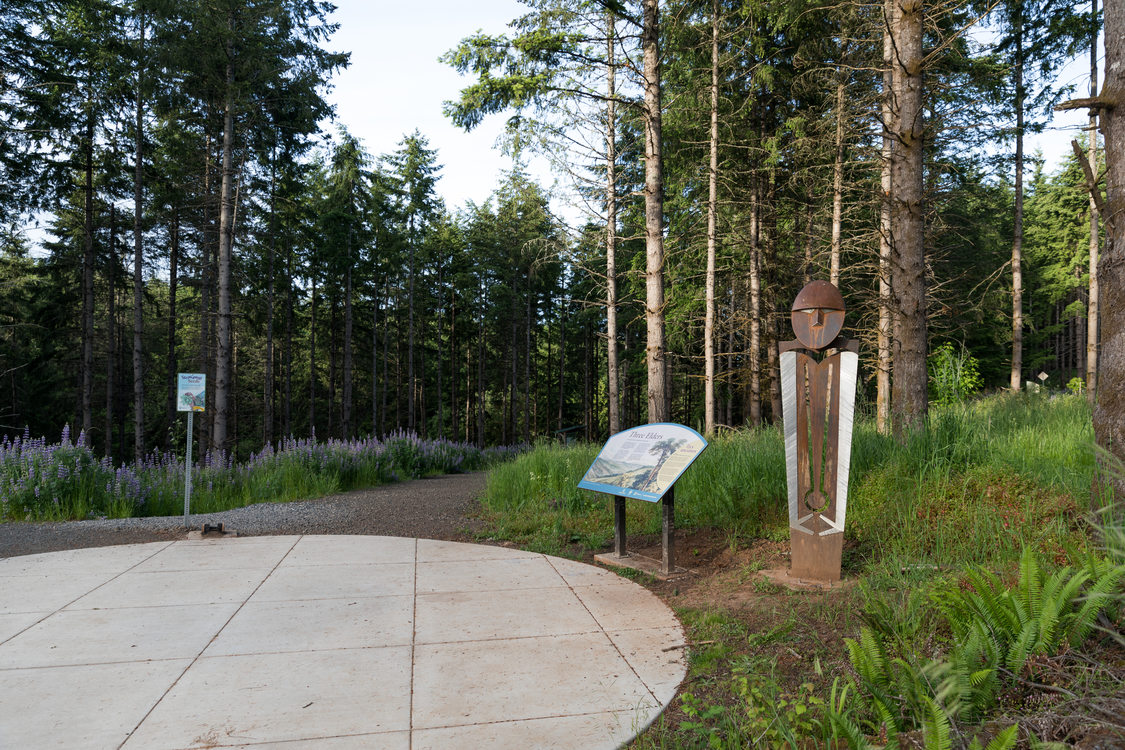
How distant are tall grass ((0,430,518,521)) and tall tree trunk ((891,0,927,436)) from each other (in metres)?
8.86

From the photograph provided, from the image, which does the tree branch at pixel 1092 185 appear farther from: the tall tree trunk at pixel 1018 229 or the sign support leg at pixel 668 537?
the tall tree trunk at pixel 1018 229

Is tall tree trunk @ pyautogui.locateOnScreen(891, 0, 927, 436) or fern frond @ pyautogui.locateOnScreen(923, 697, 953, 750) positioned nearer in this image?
fern frond @ pyautogui.locateOnScreen(923, 697, 953, 750)

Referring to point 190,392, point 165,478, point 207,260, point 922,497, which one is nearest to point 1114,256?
point 922,497

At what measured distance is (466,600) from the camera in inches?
181

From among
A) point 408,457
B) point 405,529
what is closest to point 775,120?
point 408,457

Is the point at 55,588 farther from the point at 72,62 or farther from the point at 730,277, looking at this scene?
the point at 72,62

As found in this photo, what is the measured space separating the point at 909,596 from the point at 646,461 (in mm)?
2263

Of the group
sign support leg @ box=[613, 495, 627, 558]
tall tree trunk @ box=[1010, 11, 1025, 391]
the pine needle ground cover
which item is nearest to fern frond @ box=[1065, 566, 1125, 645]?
the pine needle ground cover

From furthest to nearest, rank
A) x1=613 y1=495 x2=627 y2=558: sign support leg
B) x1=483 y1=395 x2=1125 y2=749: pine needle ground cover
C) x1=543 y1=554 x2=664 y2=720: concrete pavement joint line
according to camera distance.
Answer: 1. x1=613 y1=495 x2=627 y2=558: sign support leg
2. x1=543 y1=554 x2=664 y2=720: concrete pavement joint line
3. x1=483 y1=395 x2=1125 y2=749: pine needle ground cover

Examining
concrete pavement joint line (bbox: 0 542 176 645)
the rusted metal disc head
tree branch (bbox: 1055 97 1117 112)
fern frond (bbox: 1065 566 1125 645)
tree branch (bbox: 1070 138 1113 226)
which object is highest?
tree branch (bbox: 1055 97 1117 112)

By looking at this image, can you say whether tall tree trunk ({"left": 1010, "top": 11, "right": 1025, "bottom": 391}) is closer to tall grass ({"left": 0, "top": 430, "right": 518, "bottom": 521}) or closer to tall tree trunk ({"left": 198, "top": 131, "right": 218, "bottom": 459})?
tall grass ({"left": 0, "top": 430, "right": 518, "bottom": 521})

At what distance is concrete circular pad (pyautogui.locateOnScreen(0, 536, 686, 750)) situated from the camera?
2752 mm

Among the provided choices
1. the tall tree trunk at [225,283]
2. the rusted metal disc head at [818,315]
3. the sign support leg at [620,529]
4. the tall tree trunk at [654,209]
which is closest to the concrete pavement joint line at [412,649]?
the sign support leg at [620,529]

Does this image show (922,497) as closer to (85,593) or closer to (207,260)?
(85,593)
